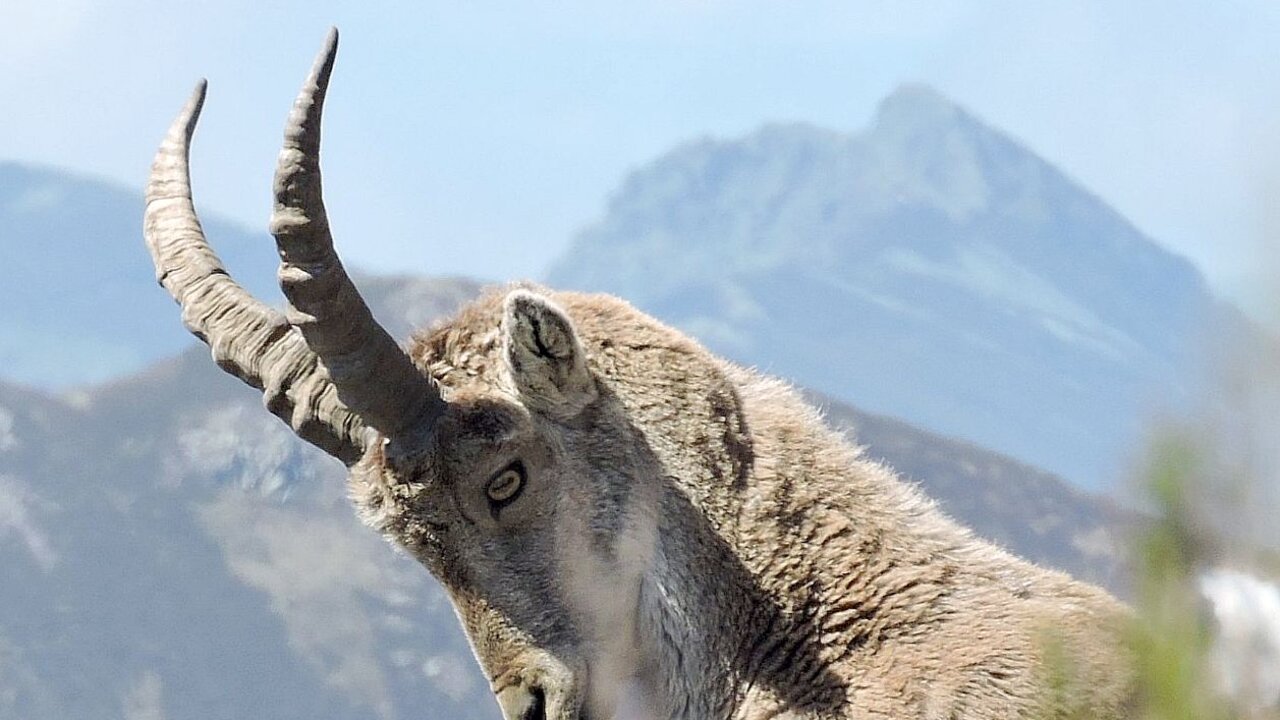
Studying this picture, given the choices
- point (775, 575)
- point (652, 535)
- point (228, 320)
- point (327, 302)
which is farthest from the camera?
point (228, 320)

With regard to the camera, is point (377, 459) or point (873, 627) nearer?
point (873, 627)

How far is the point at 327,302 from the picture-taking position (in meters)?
6.66

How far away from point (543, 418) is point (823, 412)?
120 cm

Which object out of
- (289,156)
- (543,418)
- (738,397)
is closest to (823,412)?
(738,397)

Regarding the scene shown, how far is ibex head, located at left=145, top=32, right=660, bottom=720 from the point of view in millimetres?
6918

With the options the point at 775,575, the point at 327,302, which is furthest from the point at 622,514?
the point at 327,302

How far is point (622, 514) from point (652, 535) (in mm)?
133

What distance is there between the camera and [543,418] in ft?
23.5

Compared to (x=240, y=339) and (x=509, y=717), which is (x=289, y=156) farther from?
(x=509, y=717)

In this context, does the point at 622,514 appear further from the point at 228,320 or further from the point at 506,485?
the point at 228,320

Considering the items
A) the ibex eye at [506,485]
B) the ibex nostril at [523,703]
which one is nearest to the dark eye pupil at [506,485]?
the ibex eye at [506,485]

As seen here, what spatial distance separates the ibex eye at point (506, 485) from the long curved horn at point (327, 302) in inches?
12.1

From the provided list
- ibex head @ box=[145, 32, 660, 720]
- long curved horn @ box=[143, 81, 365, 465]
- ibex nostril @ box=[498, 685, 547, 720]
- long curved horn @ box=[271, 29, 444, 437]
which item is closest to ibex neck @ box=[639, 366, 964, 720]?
ibex head @ box=[145, 32, 660, 720]

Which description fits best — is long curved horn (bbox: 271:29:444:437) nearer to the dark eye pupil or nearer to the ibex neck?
the dark eye pupil
